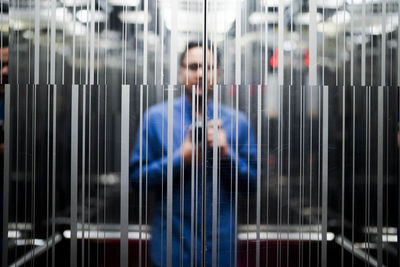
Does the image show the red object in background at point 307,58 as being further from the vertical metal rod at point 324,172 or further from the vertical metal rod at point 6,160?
the vertical metal rod at point 6,160

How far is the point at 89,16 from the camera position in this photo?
131cm

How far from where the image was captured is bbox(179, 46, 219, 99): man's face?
131 cm

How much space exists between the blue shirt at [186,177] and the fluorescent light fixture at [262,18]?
32 centimetres

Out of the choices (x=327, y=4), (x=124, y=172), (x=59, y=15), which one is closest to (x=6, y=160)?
(x=124, y=172)

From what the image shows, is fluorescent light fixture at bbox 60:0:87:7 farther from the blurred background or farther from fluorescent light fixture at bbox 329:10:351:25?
fluorescent light fixture at bbox 329:10:351:25

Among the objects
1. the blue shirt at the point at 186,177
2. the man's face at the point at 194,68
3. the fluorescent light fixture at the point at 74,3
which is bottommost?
the blue shirt at the point at 186,177

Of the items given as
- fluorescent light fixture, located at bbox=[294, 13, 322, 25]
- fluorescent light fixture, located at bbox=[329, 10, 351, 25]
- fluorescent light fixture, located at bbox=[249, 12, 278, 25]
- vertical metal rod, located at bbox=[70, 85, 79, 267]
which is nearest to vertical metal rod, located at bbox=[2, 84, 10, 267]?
vertical metal rod, located at bbox=[70, 85, 79, 267]

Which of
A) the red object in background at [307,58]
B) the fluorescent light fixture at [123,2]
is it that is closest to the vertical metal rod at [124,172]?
the fluorescent light fixture at [123,2]

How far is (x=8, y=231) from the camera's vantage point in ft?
4.43

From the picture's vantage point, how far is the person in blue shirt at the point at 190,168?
1.32 m

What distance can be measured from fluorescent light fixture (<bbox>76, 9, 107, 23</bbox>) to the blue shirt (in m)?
0.37

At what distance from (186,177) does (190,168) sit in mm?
36

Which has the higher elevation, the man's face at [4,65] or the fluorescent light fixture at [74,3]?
the fluorescent light fixture at [74,3]

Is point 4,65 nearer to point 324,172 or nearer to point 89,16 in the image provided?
point 89,16
